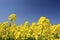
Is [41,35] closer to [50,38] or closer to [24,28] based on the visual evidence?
[50,38]

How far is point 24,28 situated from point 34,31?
0.39m

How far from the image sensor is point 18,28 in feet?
23.2

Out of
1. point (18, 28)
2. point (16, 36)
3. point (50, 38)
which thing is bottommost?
point (50, 38)

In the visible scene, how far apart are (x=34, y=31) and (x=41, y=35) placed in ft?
2.59

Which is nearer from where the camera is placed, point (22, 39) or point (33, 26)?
point (22, 39)

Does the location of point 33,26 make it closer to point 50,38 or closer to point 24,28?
point 24,28

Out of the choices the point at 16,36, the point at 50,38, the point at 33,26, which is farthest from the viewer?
the point at 33,26

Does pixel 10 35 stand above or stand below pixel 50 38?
above

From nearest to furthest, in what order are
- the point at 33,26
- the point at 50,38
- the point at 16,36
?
the point at 50,38
the point at 16,36
the point at 33,26

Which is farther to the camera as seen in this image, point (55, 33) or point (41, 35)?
point (55, 33)

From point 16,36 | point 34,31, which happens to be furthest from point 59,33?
point 16,36

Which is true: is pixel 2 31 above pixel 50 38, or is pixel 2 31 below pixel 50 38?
above

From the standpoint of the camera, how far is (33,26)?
6.77 m

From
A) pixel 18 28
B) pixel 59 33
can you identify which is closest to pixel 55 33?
pixel 59 33
